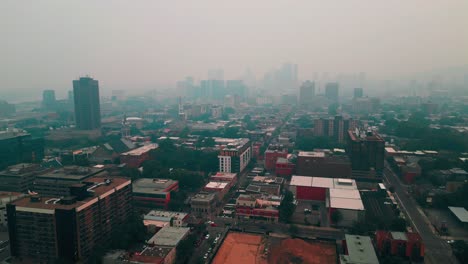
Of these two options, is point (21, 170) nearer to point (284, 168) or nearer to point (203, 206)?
point (203, 206)

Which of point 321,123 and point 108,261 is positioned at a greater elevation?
point 321,123

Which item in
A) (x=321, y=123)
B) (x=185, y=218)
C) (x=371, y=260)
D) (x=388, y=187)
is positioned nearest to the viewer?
(x=371, y=260)

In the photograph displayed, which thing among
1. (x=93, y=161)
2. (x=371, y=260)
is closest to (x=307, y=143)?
(x=93, y=161)

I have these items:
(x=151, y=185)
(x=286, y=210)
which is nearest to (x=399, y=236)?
(x=286, y=210)

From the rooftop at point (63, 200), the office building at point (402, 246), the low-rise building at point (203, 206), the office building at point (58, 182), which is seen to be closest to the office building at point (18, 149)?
the office building at point (58, 182)

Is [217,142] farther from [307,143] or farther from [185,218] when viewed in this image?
[185,218]

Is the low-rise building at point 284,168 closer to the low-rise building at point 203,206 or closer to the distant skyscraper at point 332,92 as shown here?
the low-rise building at point 203,206
